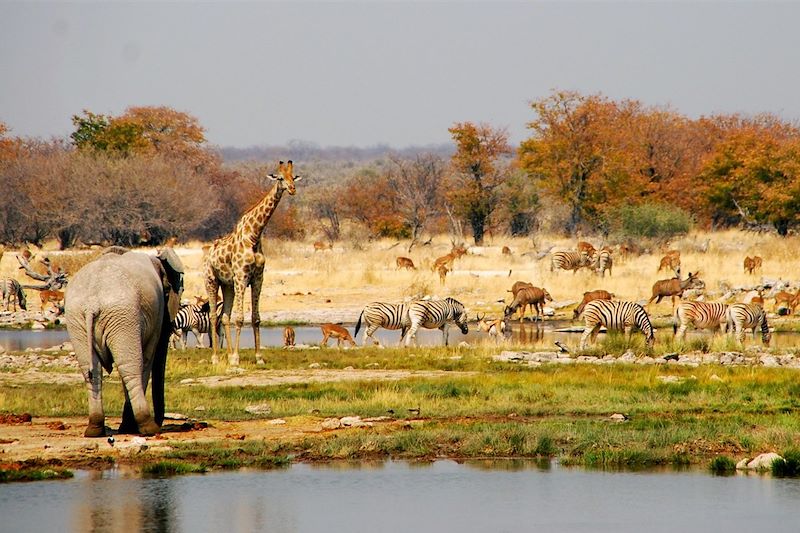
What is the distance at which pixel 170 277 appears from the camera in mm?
15039

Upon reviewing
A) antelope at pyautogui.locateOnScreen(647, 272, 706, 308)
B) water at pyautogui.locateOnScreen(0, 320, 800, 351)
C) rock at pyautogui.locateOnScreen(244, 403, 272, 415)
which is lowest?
rock at pyautogui.locateOnScreen(244, 403, 272, 415)

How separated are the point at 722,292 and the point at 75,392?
23.7 meters

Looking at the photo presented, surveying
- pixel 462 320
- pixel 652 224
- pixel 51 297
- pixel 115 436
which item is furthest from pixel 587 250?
pixel 115 436

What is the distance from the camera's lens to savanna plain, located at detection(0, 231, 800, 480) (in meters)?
13.9

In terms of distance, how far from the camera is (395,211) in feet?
241

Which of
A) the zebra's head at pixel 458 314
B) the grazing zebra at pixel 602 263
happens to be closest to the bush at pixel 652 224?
the grazing zebra at pixel 602 263

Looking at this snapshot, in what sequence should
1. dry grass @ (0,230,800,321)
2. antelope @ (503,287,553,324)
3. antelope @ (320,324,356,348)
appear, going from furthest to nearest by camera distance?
dry grass @ (0,230,800,321) → antelope @ (503,287,553,324) → antelope @ (320,324,356,348)

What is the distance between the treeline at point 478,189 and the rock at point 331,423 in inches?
1576

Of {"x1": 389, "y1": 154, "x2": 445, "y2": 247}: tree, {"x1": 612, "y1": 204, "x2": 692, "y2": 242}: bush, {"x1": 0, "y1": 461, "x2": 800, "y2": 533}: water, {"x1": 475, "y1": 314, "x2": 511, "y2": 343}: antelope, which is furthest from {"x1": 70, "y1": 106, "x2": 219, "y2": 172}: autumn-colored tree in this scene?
{"x1": 0, "y1": 461, "x2": 800, "y2": 533}: water

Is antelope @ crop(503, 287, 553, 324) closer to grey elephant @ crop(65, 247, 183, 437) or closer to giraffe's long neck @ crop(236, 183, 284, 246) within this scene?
giraffe's long neck @ crop(236, 183, 284, 246)

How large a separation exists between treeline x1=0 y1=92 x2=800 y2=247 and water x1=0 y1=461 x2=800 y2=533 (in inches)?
1661

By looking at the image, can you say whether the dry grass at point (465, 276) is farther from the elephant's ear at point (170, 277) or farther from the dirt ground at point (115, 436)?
the elephant's ear at point (170, 277)

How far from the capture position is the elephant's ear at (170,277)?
48.9ft

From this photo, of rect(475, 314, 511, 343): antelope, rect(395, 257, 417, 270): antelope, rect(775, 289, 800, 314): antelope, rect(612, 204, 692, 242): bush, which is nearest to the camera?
rect(475, 314, 511, 343): antelope
